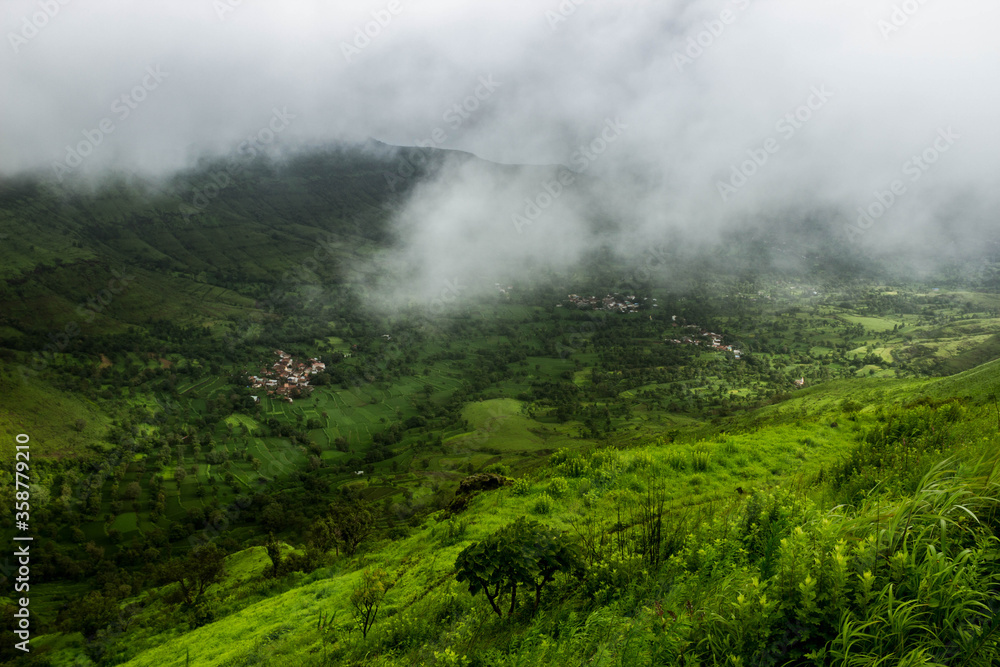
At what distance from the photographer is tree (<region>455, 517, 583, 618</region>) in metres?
4.83

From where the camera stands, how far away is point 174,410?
134625 millimetres

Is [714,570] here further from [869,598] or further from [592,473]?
[592,473]

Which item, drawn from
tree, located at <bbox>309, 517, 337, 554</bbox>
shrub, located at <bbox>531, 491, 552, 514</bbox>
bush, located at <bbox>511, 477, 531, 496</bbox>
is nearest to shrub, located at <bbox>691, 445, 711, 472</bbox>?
shrub, located at <bbox>531, 491, 552, 514</bbox>

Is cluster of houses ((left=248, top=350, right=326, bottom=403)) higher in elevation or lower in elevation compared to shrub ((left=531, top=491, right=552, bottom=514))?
higher

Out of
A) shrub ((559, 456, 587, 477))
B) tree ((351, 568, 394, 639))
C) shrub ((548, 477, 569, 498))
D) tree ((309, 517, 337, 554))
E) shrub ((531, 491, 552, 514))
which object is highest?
shrub ((559, 456, 587, 477))

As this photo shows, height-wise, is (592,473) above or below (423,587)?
above

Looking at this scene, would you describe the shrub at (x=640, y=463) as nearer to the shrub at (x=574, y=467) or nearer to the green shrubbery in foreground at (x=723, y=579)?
the green shrubbery in foreground at (x=723, y=579)

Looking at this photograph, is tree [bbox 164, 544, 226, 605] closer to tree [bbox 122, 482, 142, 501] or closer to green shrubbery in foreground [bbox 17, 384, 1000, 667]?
green shrubbery in foreground [bbox 17, 384, 1000, 667]

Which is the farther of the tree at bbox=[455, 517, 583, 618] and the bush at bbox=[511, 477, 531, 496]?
the bush at bbox=[511, 477, 531, 496]

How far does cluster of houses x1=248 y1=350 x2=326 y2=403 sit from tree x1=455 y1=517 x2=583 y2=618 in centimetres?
15629

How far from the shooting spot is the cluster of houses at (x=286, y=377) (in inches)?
5842

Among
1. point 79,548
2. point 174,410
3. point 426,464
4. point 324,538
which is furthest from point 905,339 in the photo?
point 174,410

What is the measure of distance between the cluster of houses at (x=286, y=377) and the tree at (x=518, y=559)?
156 meters

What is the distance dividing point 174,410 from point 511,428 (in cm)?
10632
